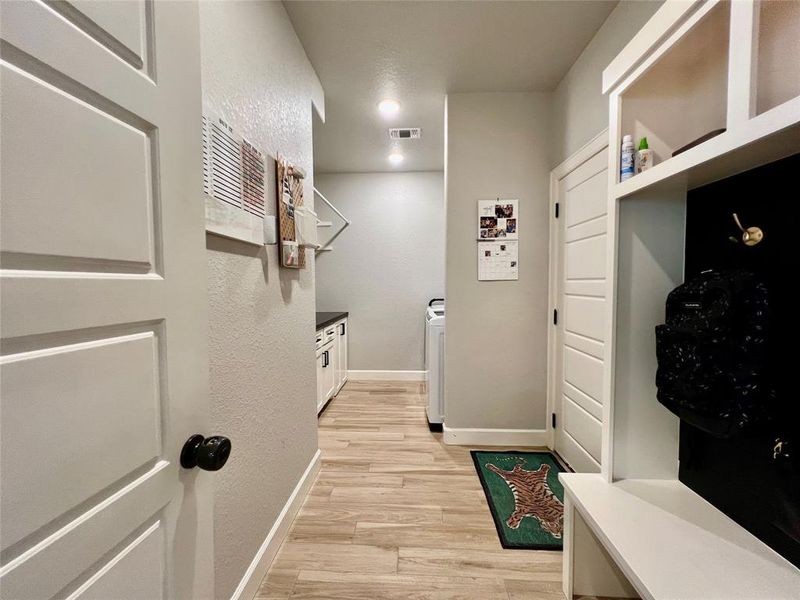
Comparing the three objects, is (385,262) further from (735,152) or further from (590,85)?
(735,152)

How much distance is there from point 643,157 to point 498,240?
1436 millimetres

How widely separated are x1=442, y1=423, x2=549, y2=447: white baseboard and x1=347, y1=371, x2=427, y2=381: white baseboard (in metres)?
1.77

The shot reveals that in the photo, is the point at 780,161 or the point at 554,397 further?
the point at 554,397

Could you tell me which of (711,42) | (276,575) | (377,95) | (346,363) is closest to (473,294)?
(377,95)

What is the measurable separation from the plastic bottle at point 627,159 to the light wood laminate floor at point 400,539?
5.44 feet

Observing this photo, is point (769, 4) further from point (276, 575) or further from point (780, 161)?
point (276, 575)

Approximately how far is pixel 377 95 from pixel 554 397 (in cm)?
259

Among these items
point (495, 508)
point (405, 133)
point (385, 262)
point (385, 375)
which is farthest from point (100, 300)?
point (385, 375)

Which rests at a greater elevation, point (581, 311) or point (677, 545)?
point (581, 311)

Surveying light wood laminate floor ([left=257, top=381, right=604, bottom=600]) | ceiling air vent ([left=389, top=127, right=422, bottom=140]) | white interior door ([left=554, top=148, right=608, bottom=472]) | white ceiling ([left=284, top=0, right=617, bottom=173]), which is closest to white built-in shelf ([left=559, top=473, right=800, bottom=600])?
light wood laminate floor ([left=257, top=381, right=604, bottom=600])

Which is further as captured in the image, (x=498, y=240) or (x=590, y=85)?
(x=498, y=240)

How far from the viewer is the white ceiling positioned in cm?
182

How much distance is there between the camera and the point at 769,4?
2.72ft

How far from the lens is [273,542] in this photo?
159cm
